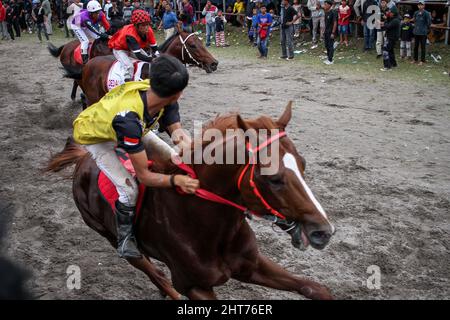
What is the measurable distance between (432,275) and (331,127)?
205 inches

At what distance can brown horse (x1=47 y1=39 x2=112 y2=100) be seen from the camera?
1158 cm

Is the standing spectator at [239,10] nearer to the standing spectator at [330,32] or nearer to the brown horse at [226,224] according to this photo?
the standing spectator at [330,32]

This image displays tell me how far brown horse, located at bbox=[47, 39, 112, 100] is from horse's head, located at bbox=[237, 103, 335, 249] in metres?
8.24

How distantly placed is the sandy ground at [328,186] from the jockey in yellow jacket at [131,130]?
128cm

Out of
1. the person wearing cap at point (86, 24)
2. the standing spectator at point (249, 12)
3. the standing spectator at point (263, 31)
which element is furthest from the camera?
the standing spectator at point (249, 12)

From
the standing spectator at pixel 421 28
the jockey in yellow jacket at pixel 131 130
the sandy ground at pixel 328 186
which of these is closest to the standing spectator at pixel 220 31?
the sandy ground at pixel 328 186

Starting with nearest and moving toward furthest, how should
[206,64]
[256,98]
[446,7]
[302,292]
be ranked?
1. [302,292]
2. [206,64]
3. [256,98]
4. [446,7]

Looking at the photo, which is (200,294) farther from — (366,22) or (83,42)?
(366,22)

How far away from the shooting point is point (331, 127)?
996 cm

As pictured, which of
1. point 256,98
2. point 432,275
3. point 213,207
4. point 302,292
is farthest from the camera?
point 256,98

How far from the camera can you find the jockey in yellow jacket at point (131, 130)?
3623mm

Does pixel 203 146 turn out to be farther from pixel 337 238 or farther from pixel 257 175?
pixel 337 238

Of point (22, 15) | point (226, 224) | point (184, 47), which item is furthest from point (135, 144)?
point (22, 15)

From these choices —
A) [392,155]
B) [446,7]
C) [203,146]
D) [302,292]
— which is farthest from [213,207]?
[446,7]
